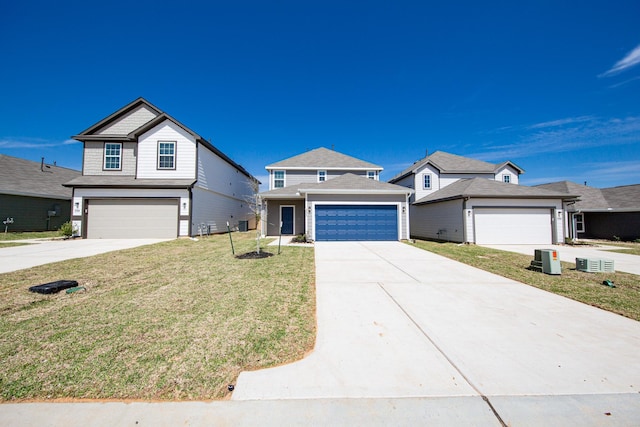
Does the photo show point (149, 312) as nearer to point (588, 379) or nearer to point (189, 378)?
point (189, 378)

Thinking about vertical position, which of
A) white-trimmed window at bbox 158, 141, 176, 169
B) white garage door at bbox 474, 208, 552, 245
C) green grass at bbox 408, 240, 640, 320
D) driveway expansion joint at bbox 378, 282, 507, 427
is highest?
white-trimmed window at bbox 158, 141, 176, 169

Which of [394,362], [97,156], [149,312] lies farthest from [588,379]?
[97,156]

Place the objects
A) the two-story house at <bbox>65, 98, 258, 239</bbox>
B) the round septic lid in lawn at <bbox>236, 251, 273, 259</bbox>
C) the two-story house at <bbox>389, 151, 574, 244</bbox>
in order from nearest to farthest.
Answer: the round septic lid in lawn at <bbox>236, 251, 273, 259</bbox>
the two-story house at <bbox>389, 151, 574, 244</bbox>
the two-story house at <bbox>65, 98, 258, 239</bbox>

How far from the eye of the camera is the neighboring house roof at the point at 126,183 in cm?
1460

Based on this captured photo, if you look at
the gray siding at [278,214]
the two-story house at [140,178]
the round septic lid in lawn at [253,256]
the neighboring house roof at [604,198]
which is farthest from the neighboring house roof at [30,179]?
the neighboring house roof at [604,198]

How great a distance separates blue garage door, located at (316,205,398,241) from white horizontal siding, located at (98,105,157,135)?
12.4 m

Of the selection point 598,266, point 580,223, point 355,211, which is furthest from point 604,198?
point 355,211

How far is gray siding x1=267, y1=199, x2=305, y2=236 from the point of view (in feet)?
59.5

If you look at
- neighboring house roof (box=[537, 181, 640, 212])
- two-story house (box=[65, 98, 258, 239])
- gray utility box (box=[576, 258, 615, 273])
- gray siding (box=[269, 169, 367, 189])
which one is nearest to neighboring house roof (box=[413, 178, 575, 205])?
neighboring house roof (box=[537, 181, 640, 212])

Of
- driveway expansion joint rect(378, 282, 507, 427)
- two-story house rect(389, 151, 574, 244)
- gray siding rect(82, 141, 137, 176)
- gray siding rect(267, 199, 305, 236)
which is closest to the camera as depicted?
driveway expansion joint rect(378, 282, 507, 427)

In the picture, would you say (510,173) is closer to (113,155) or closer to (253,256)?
(253,256)

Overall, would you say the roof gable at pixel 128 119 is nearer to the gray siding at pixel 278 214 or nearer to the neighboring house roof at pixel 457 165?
the gray siding at pixel 278 214

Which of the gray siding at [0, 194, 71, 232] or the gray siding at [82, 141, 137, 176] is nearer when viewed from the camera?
the gray siding at [82, 141, 137, 176]

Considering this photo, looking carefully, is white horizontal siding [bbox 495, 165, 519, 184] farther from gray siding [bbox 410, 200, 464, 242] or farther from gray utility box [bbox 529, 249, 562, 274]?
gray utility box [bbox 529, 249, 562, 274]
